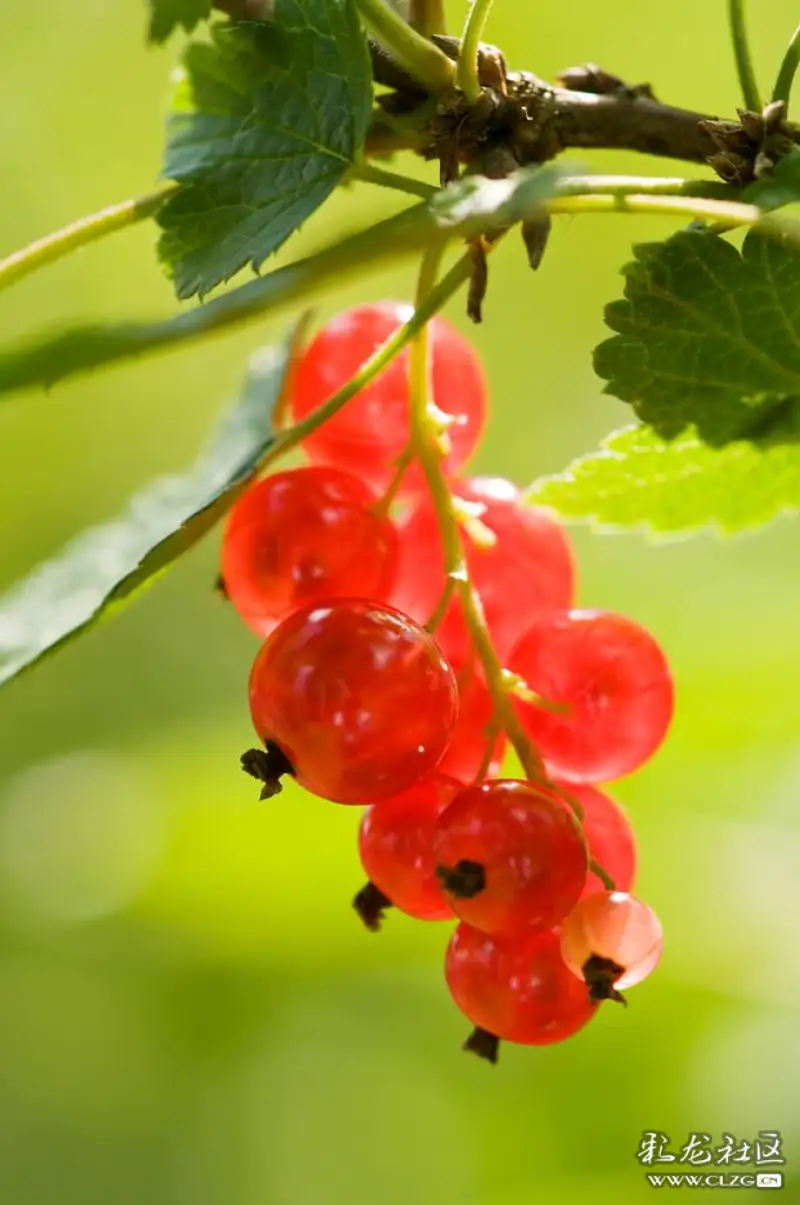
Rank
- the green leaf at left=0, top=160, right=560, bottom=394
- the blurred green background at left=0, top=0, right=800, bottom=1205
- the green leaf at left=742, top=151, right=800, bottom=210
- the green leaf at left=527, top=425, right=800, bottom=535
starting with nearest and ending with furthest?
the green leaf at left=0, top=160, right=560, bottom=394 < the green leaf at left=742, top=151, right=800, bottom=210 < the green leaf at left=527, top=425, right=800, bottom=535 < the blurred green background at left=0, top=0, right=800, bottom=1205

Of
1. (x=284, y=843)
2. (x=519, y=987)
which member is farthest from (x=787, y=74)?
(x=284, y=843)

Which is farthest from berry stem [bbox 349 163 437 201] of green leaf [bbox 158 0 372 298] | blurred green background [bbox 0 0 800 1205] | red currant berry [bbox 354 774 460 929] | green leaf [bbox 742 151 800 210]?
blurred green background [bbox 0 0 800 1205]

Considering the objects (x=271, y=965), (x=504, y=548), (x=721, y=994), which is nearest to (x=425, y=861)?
(x=504, y=548)

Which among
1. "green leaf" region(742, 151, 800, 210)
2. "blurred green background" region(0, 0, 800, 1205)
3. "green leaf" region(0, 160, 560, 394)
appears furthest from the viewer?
"blurred green background" region(0, 0, 800, 1205)

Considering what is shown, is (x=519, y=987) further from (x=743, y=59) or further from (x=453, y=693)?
(x=743, y=59)

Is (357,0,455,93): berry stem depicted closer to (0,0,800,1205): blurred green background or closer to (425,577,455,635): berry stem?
(425,577,455,635): berry stem
